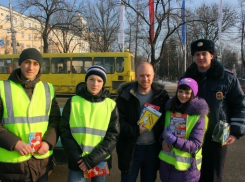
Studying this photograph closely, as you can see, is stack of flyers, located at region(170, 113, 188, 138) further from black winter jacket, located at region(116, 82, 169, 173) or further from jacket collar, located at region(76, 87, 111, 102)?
jacket collar, located at region(76, 87, 111, 102)

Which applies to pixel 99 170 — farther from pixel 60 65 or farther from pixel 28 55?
pixel 60 65

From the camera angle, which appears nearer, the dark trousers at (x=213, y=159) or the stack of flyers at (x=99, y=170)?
the stack of flyers at (x=99, y=170)

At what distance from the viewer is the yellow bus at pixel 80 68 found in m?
12.6

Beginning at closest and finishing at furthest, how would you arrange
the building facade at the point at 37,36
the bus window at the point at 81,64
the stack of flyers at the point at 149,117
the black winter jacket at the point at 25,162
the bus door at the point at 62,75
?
the black winter jacket at the point at 25,162
the stack of flyers at the point at 149,117
the bus window at the point at 81,64
the bus door at the point at 62,75
the building facade at the point at 37,36

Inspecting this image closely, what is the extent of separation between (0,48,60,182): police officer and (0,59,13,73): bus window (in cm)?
1370

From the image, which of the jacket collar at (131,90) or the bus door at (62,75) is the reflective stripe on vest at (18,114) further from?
the bus door at (62,75)

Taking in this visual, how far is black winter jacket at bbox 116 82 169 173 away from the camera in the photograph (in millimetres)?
2254

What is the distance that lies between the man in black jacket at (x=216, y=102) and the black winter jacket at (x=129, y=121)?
55 centimetres

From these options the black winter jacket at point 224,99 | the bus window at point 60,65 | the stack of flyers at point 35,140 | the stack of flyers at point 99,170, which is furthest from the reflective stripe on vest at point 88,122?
the bus window at point 60,65

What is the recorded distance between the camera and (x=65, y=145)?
2010mm

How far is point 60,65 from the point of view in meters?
13.1

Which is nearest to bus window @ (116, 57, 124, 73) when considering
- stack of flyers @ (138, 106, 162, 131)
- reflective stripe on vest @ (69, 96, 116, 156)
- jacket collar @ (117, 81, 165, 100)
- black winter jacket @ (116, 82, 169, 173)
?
jacket collar @ (117, 81, 165, 100)

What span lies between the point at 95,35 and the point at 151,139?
75.3 feet

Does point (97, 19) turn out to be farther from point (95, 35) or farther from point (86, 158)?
point (86, 158)
